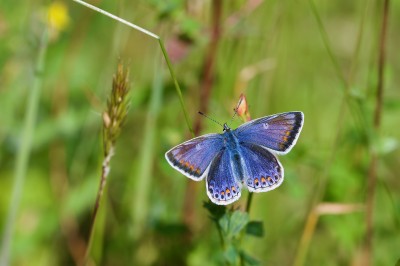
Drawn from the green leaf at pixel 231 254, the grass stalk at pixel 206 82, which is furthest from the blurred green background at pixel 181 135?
the green leaf at pixel 231 254

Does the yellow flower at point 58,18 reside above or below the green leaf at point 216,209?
above

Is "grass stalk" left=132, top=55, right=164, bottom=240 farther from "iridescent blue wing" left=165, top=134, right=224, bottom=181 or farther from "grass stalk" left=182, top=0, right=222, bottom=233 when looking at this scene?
"iridescent blue wing" left=165, top=134, right=224, bottom=181

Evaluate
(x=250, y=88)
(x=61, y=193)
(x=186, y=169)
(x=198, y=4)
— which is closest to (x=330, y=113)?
(x=250, y=88)

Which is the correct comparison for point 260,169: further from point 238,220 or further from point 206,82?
point 206,82

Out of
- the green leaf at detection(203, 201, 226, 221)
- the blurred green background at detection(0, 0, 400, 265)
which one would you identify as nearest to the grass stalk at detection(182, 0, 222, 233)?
the blurred green background at detection(0, 0, 400, 265)

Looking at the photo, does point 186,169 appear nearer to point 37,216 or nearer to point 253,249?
point 253,249

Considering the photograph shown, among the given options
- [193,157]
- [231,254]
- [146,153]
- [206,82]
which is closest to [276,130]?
[193,157]

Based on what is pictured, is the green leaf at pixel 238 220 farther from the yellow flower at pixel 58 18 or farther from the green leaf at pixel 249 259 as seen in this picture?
the yellow flower at pixel 58 18
